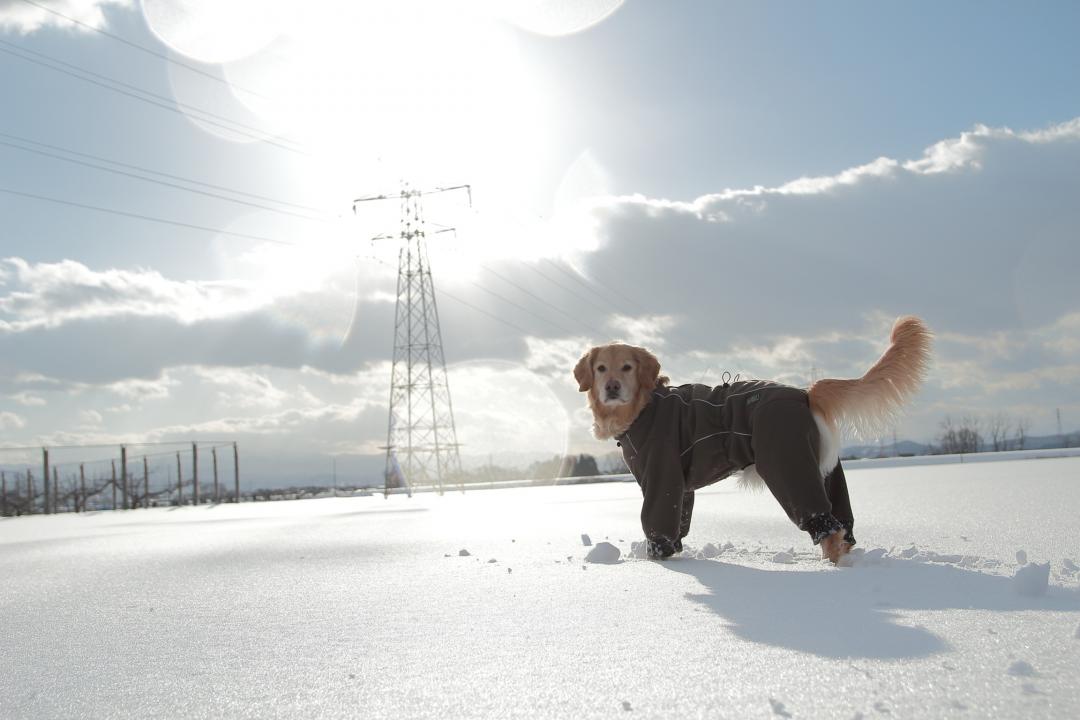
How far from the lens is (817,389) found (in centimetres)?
388

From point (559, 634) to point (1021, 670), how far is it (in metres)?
1.01

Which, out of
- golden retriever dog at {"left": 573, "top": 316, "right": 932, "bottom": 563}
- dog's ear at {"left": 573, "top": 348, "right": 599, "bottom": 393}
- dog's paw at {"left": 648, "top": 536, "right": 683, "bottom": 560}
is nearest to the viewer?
golden retriever dog at {"left": 573, "top": 316, "right": 932, "bottom": 563}

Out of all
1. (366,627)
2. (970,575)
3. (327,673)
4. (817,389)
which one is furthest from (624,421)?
(327,673)

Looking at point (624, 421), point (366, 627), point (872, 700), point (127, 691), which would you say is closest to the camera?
point (872, 700)

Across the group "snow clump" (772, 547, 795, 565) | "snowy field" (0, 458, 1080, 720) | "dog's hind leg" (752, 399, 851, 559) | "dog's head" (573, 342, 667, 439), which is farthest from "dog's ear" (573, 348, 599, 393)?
"snow clump" (772, 547, 795, 565)

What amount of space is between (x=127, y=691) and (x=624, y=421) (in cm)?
302

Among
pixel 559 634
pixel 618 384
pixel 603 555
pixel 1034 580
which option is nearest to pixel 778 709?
pixel 559 634

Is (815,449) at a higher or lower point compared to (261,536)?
higher

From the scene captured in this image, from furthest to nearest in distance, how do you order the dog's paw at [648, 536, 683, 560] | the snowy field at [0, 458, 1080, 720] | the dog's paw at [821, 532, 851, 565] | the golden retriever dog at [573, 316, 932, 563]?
1. the dog's paw at [648, 536, 683, 560]
2. the golden retriever dog at [573, 316, 932, 563]
3. the dog's paw at [821, 532, 851, 565]
4. the snowy field at [0, 458, 1080, 720]

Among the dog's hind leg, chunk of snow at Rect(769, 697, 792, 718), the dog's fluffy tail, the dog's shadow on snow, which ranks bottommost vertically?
the dog's shadow on snow

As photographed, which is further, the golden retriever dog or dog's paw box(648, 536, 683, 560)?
dog's paw box(648, 536, 683, 560)

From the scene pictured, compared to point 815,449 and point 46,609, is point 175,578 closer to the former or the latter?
point 46,609

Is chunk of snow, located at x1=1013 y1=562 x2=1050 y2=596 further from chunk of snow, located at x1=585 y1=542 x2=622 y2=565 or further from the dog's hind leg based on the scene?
chunk of snow, located at x1=585 y1=542 x2=622 y2=565

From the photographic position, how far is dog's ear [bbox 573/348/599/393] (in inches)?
181
